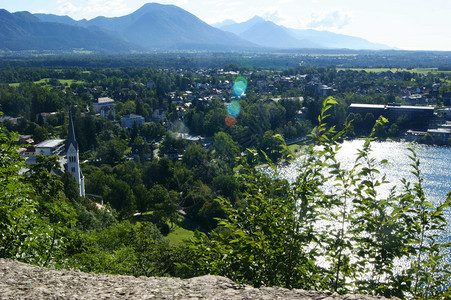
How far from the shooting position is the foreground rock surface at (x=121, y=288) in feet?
8.32

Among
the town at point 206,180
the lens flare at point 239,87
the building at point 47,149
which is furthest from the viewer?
the lens flare at point 239,87

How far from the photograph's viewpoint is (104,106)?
45.3m

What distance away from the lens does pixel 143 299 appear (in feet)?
8.25

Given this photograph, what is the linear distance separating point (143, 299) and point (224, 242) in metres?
1.04

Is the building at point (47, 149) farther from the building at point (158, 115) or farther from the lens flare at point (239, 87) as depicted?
the lens flare at point (239, 87)

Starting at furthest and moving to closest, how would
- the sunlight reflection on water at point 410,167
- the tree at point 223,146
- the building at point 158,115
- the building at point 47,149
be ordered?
the building at point 158,115
the tree at point 223,146
the building at point 47,149
the sunlight reflection on water at point 410,167

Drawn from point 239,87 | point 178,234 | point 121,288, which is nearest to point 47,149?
point 178,234

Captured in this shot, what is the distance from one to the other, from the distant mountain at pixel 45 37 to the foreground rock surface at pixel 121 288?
579ft

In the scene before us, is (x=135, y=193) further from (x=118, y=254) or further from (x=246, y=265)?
(x=246, y=265)

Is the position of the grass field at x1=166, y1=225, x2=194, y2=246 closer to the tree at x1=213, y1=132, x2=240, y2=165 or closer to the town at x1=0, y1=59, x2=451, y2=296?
the town at x1=0, y1=59, x2=451, y2=296

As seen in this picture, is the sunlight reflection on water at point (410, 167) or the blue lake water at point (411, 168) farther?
the blue lake water at point (411, 168)

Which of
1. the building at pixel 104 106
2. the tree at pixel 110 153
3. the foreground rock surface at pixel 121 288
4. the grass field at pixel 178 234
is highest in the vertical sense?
the foreground rock surface at pixel 121 288

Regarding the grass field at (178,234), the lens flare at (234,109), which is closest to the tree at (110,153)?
the grass field at (178,234)

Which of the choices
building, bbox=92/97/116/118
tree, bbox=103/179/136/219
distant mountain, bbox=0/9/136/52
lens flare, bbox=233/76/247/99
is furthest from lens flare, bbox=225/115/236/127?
distant mountain, bbox=0/9/136/52
